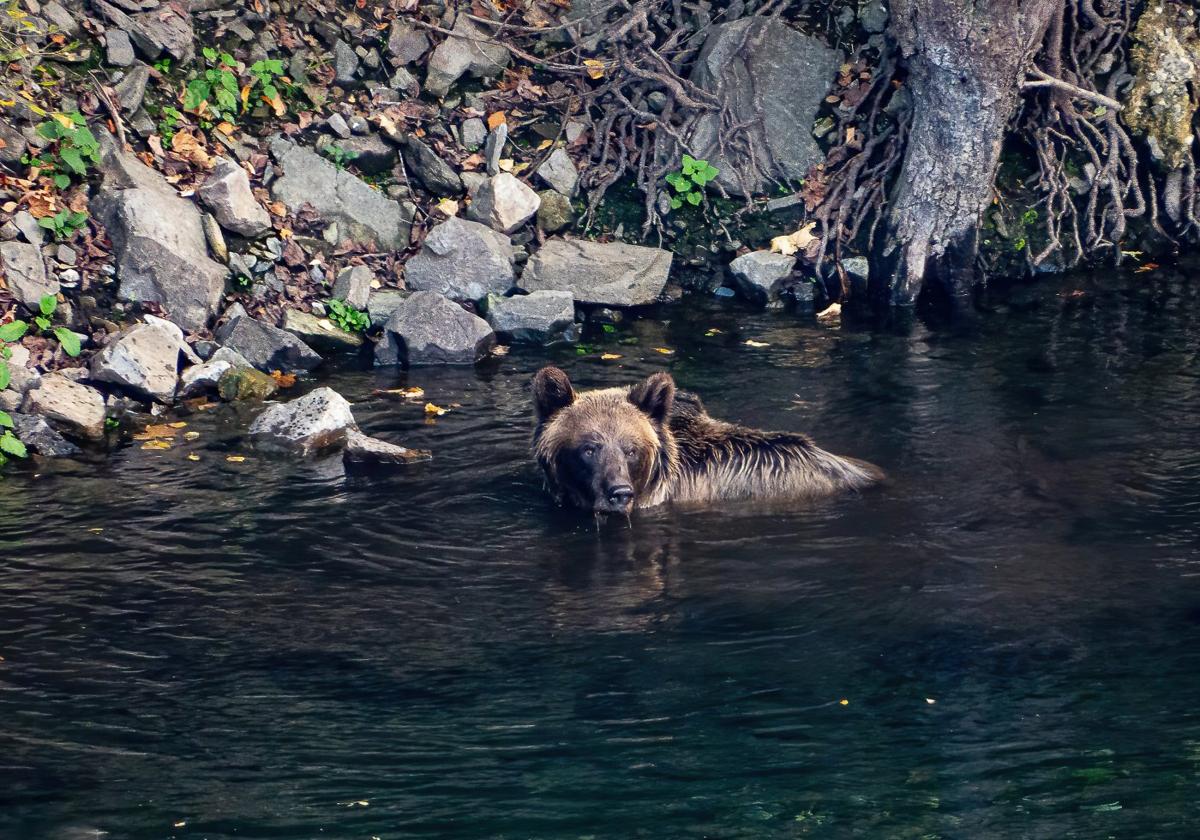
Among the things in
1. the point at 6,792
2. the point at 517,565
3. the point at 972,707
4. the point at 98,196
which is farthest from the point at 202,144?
the point at 972,707

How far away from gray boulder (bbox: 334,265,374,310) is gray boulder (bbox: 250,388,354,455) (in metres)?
2.79

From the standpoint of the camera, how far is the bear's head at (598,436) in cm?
962

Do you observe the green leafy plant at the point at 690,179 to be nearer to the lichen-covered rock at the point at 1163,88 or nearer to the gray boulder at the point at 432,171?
the gray boulder at the point at 432,171

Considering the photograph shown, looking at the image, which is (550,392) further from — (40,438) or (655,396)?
(40,438)

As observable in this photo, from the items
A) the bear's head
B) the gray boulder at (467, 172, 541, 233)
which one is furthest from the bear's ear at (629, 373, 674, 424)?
the gray boulder at (467, 172, 541, 233)

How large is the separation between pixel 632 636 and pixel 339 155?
900 centimetres

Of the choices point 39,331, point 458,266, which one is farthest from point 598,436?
point 39,331

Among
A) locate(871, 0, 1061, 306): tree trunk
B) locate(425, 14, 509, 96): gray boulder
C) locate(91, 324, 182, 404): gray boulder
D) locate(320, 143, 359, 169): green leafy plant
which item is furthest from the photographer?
locate(425, 14, 509, 96): gray boulder

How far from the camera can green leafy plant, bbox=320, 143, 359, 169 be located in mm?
15062

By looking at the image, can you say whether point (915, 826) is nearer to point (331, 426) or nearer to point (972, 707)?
point (972, 707)

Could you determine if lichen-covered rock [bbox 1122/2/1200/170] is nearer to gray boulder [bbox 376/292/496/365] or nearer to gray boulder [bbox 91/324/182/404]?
gray boulder [bbox 376/292/496/365]

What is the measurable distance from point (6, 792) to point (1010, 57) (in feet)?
38.1

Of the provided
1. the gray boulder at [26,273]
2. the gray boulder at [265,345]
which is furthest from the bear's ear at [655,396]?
the gray boulder at [26,273]

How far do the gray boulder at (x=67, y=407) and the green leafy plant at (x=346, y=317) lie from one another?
298 centimetres
